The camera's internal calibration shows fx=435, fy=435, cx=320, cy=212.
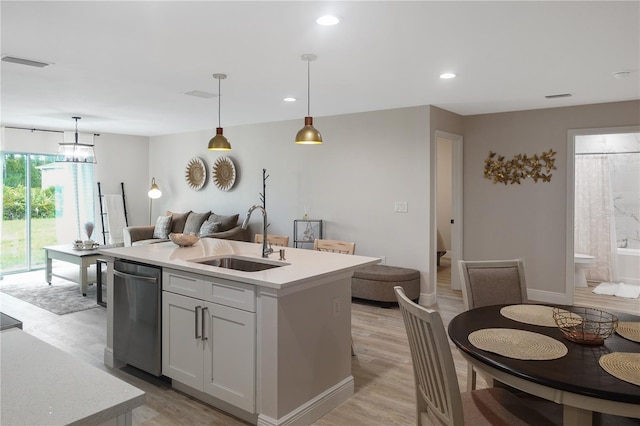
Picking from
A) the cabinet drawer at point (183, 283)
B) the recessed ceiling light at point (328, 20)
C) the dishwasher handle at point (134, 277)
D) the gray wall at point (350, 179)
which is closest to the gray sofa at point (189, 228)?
the gray wall at point (350, 179)

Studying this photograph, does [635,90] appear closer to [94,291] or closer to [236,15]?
[236,15]

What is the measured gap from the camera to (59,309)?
5.02 m

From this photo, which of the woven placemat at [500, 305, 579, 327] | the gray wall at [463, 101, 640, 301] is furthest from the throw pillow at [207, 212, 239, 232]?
the woven placemat at [500, 305, 579, 327]

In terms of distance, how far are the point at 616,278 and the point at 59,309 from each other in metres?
7.58

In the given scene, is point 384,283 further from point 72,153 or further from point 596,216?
point 72,153

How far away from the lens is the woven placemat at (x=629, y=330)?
186 centimetres

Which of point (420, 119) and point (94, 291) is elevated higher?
point (420, 119)

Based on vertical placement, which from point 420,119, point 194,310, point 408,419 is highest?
point 420,119

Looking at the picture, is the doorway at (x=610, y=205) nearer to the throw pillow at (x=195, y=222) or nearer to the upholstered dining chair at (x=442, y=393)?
the upholstered dining chair at (x=442, y=393)

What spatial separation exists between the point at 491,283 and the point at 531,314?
0.46 metres

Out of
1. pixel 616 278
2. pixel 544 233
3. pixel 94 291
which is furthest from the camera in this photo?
pixel 616 278

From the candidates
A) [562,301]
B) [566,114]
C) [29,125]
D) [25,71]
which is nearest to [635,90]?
[566,114]

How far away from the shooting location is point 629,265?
637 cm

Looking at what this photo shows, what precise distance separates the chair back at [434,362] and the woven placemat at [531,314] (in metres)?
0.66
